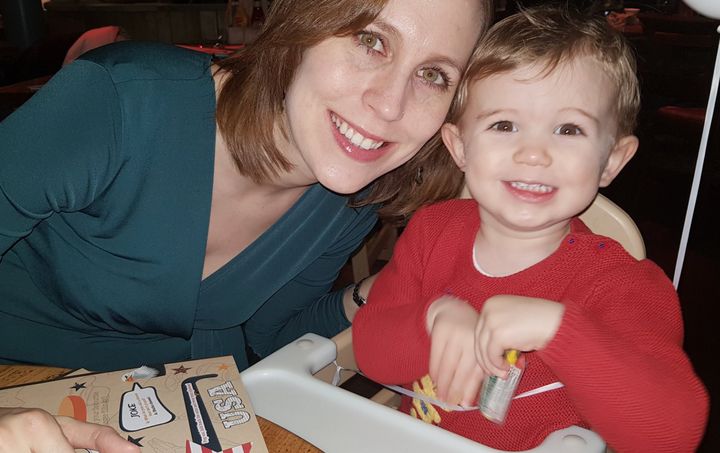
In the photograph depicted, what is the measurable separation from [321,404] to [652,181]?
3.96m

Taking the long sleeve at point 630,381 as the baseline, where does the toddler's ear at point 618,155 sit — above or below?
above

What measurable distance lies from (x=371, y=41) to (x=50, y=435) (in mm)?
664

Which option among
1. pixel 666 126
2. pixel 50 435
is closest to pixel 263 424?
pixel 50 435

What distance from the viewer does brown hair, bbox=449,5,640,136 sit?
90 cm

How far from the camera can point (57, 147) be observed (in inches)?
37.2

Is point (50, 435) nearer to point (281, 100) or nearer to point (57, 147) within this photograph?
point (57, 147)

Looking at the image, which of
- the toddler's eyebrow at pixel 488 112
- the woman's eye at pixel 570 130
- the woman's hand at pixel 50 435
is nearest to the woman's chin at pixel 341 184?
the toddler's eyebrow at pixel 488 112

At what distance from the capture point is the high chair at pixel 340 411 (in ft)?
2.50

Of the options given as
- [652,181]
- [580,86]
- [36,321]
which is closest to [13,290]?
[36,321]

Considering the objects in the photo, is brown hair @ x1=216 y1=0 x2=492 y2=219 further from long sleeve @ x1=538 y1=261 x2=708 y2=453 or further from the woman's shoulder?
long sleeve @ x1=538 y1=261 x2=708 y2=453

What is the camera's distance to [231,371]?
769 millimetres

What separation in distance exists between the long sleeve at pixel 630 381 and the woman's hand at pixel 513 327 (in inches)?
0.5

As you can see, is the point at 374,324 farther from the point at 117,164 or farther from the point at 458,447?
the point at 117,164

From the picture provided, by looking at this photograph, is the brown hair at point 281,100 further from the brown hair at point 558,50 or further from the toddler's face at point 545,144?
the toddler's face at point 545,144
